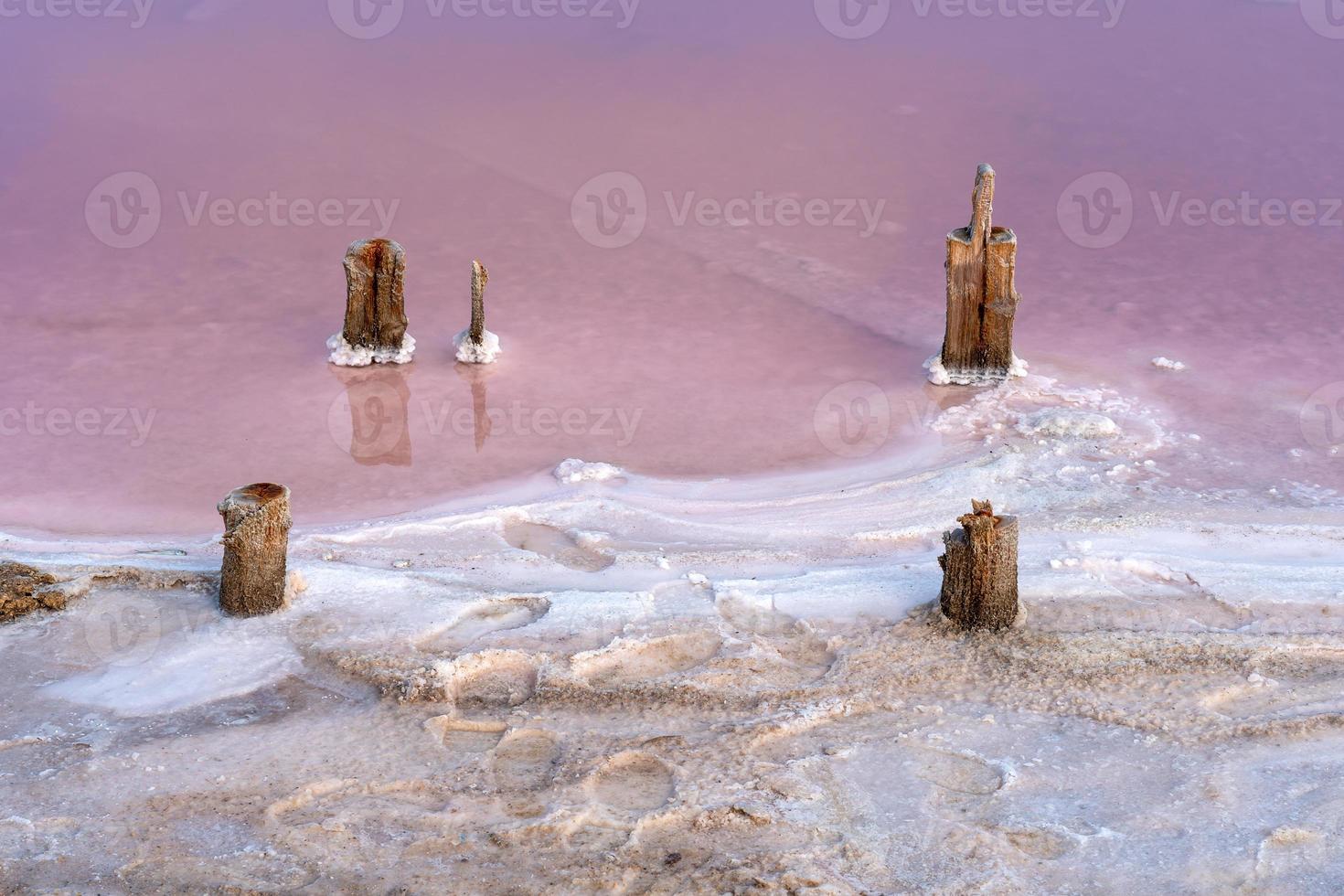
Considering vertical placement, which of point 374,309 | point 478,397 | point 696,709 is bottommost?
point 696,709

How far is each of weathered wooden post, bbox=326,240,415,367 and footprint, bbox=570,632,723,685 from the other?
9.89 ft

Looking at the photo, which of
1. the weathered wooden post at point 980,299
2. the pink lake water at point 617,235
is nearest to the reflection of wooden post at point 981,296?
the weathered wooden post at point 980,299

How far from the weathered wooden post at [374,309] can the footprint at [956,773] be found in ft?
13.2

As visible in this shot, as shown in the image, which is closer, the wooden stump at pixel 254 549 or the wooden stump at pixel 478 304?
the wooden stump at pixel 254 549

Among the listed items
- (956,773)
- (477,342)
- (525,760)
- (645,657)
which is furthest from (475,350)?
(956,773)

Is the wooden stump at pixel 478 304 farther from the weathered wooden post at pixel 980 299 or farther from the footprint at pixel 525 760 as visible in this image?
the footprint at pixel 525 760

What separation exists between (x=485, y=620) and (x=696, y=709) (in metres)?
0.96

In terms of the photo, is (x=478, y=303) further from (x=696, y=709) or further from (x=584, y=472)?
(x=696, y=709)

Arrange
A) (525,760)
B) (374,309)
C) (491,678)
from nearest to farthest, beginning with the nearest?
(525,760) → (491,678) → (374,309)

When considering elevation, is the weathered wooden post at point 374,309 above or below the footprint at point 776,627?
above

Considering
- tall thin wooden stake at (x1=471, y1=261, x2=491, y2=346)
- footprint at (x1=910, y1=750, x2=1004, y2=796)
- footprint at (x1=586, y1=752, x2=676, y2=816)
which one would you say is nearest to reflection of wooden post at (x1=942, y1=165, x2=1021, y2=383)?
tall thin wooden stake at (x1=471, y1=261, x2=491, y2=346)

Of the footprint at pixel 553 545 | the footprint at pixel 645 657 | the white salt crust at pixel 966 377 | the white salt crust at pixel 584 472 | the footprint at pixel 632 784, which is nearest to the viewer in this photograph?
the footprint at pixel 632 784

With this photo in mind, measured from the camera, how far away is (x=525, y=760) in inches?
170

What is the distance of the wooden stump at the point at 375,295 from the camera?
7.12 metres
